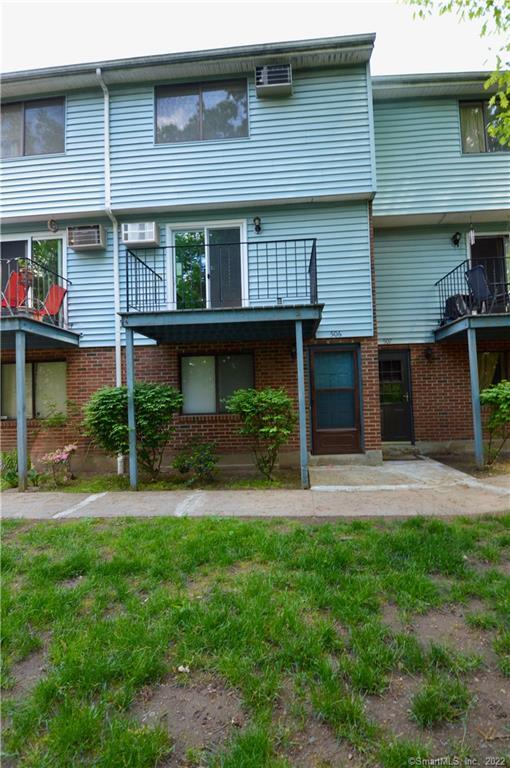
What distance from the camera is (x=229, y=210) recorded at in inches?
296

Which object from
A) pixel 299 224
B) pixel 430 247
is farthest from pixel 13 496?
pixel 430 247

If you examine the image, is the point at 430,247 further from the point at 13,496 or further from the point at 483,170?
the point at 13,496

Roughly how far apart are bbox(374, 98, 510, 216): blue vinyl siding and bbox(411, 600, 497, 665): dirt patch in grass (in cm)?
760

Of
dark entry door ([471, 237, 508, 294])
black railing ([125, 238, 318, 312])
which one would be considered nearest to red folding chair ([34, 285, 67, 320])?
black railing ([125, 238, 318, 312])

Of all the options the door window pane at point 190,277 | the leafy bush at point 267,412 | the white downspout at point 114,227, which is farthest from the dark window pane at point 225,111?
the leafy bush at point 267,412

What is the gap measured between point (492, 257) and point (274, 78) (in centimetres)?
578

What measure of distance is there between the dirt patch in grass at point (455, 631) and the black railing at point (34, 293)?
671 centimetres

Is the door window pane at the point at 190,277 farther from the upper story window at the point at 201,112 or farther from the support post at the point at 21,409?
the support post at the point at 21,409

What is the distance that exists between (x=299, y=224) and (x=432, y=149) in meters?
3.52

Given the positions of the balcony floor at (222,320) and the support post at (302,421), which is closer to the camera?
the support post at (302,421)

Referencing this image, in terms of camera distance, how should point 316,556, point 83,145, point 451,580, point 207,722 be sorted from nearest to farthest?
point 207,722 < point 451,580 < point 316,556 < point 83,145

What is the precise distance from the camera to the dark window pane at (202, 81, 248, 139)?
295 inches

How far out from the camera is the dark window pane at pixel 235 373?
7.57 metres

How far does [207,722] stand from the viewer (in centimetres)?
167
